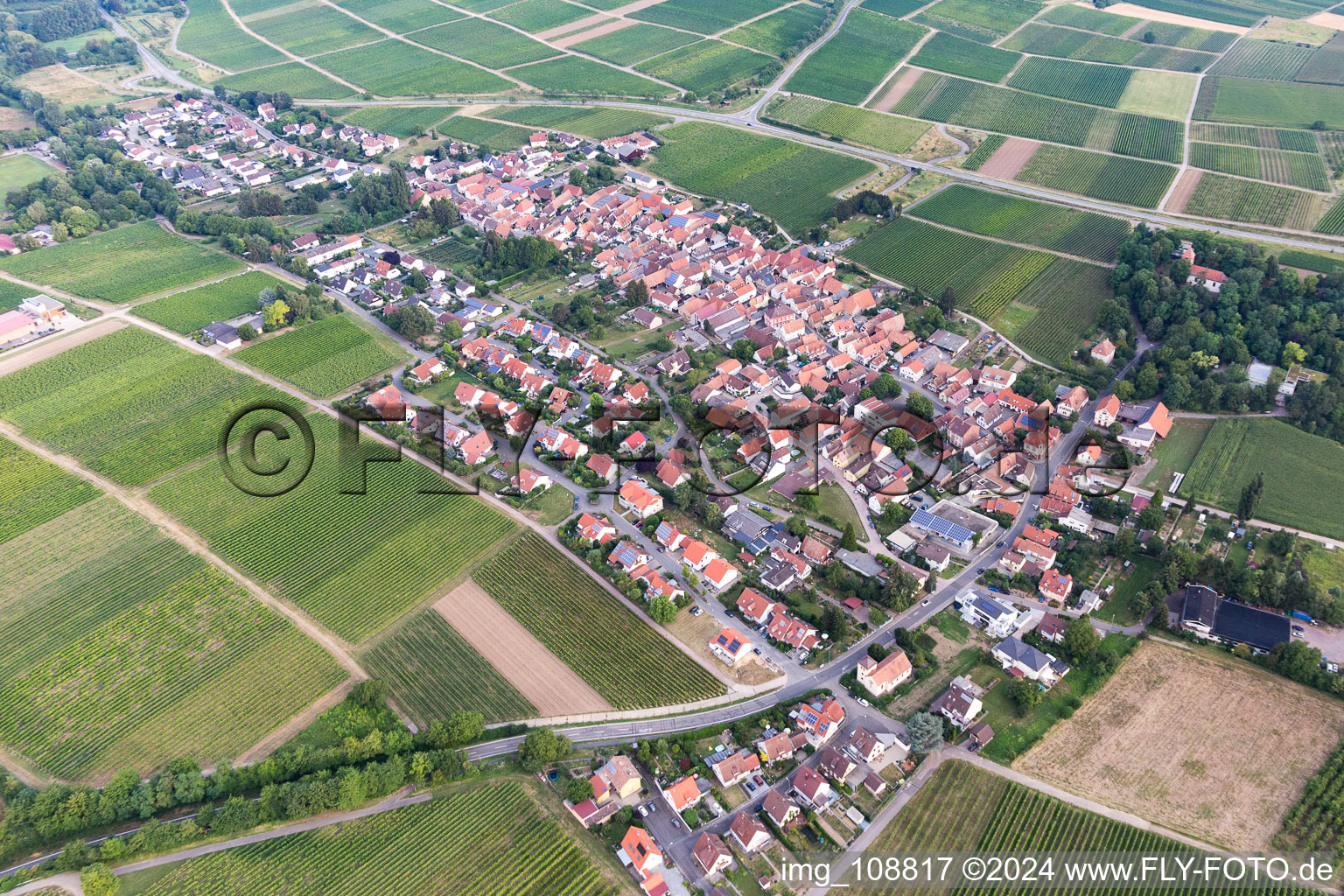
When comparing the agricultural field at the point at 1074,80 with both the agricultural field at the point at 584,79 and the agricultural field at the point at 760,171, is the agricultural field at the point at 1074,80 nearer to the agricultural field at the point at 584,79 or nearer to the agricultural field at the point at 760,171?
the agricultural field at the point at 760,171

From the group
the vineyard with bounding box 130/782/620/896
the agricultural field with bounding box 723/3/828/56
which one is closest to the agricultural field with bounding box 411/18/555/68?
the agricultural field with bounding box 723/3/828/56

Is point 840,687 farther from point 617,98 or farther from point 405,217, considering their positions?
point 617,98

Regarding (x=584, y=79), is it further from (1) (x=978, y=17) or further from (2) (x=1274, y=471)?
(2) (x=1274, y=471)

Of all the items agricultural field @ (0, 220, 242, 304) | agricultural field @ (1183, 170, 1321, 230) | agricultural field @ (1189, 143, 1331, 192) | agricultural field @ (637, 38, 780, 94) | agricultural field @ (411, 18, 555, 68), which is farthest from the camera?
agricultural field @ (411, 18, 555, 68)

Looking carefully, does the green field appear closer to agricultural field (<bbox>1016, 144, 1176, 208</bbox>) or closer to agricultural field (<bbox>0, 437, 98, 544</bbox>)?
agricultural field (<bbox>0, 437, 98, 544</bbox>)

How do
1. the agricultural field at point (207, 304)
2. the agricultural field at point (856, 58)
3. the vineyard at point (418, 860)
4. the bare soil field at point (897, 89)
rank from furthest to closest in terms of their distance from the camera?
1. the agricultural field at point (856, 58)
2. the bare soil field at point (897, 89)
3. the agricultural field at point (207, 304)
4. the vineyard at point (418, 860)

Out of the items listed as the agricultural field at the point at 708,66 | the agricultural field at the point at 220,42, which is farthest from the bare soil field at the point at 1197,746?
the agricultural field at the point at 220,42

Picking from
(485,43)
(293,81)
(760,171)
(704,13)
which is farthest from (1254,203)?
(293,81)
